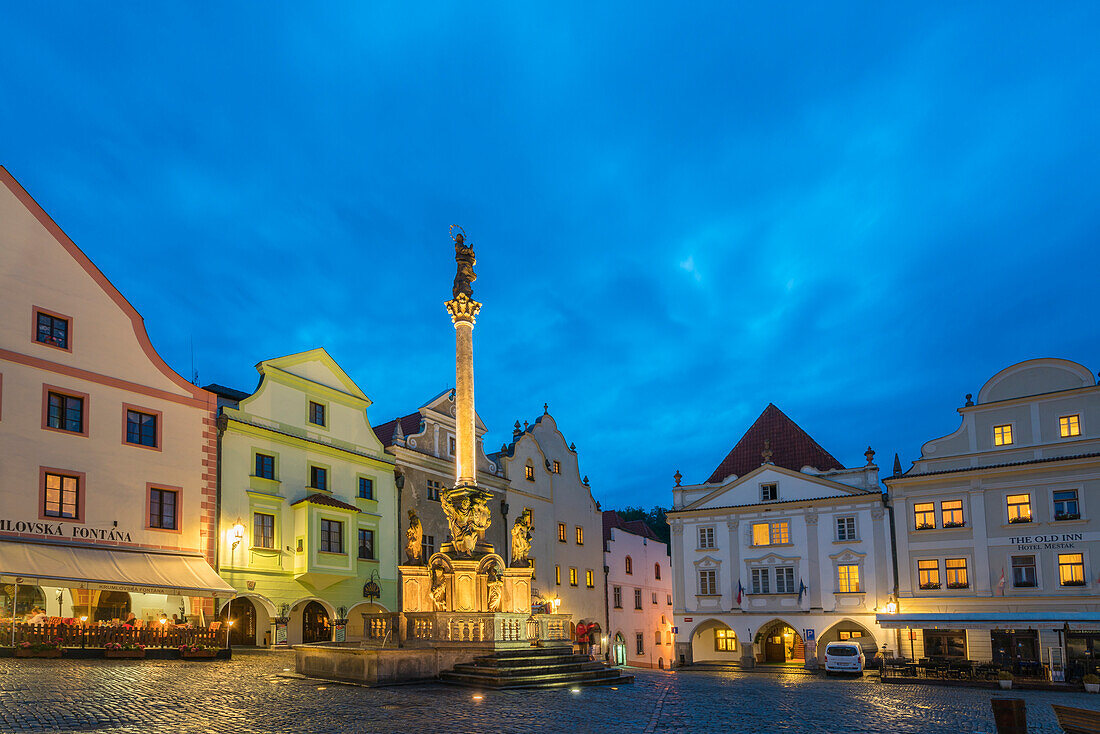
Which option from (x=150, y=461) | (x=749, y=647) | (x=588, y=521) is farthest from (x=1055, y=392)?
(x=150, y=461)

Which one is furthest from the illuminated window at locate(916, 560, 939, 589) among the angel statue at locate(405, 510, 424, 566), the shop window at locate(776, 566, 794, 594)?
the angel statue at locate(405, 510, 424, 566)

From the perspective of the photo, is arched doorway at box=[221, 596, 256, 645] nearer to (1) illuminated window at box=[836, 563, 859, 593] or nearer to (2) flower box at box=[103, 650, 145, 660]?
(2) flower box at box=[103, 650, 145, 660]

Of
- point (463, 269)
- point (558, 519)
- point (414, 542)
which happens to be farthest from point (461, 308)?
point (558, 519)

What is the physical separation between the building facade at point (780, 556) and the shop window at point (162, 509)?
2907cm

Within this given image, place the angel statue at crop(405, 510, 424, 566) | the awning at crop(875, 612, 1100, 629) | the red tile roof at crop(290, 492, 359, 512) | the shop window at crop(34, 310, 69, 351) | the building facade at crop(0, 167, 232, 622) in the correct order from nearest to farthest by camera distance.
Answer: the angel statue at crop(405, 510, 424, 566) < the building facade at crop(0, 167, 232, 622) < the shop window at crop(34, 310, 69, 351) < the red tile roof at crop(290, 492, 359, 512) < the awning at crop(875, 612, 1100, 629)

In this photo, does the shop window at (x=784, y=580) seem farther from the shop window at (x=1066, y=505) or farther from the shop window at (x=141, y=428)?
the shop window at (x=141, y=428)

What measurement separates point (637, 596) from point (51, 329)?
41640mm

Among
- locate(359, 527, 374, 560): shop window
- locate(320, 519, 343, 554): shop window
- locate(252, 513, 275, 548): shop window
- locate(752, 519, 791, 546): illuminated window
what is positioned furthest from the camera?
locate(752, 519, 791, 546): illuminated window

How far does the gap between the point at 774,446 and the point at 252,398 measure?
30984 mm

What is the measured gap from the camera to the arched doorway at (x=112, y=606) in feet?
93.8

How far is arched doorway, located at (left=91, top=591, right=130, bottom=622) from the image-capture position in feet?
93.8

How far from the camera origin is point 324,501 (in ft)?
121

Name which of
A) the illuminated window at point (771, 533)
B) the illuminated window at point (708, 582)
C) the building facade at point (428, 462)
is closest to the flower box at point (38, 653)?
the building facade at point (428, 462)

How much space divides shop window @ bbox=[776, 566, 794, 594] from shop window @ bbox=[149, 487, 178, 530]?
30.9 meters
